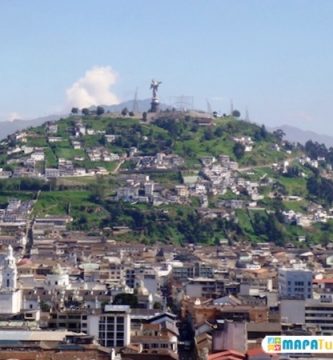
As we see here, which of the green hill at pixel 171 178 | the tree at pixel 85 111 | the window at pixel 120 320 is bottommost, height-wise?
the window at pixel 120 320

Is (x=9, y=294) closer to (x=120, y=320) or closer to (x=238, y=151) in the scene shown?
(x=120, y=320)

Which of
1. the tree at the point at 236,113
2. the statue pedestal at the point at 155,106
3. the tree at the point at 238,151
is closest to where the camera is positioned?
the tree at the point at 238,151

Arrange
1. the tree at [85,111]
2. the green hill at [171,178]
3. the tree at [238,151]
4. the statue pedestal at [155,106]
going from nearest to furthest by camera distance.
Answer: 1. the green hill at [171,178]
2. the tree at [238,151]
3. the tree at [85,111]
4. the statue pedestal at [155,106]

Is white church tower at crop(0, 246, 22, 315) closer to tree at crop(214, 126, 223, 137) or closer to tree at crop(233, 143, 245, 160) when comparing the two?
tree at crop(233, 143, 245, 160)

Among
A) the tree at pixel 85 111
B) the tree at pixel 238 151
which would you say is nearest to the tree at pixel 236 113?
the tree at pixel 85 111

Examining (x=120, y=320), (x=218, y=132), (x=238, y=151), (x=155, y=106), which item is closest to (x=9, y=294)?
(x=120, y=320)

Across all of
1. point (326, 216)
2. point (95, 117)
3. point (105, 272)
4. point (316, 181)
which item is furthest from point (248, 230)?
point (95, 117)

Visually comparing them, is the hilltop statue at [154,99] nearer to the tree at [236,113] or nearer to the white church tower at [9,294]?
the tree at [236,113]

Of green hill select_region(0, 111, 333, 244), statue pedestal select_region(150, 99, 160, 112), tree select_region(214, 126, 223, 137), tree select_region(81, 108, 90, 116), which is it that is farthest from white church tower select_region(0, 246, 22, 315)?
statue pedestal select_region(150, 99, 160, 112)

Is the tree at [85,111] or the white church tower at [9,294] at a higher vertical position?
the tree at [85,111]
